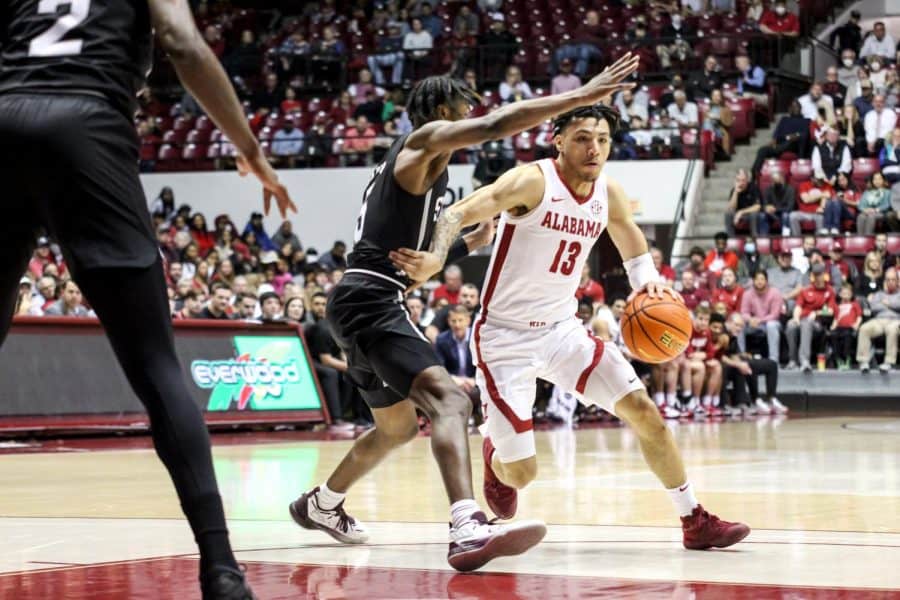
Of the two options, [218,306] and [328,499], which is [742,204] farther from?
[328,499]

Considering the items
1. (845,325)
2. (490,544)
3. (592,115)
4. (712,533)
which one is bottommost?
(845,325)

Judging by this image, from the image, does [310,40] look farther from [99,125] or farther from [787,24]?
[99,125]

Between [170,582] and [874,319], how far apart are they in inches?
635

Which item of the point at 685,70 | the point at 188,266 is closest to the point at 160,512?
the point at 188,266

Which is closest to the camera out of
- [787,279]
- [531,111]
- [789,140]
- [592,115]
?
[531,111]

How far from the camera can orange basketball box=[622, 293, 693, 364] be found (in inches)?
263

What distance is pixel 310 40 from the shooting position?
1171 inches

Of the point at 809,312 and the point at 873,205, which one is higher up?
the point at 873,205

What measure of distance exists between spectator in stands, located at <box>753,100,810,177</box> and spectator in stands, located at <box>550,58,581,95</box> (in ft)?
11.4

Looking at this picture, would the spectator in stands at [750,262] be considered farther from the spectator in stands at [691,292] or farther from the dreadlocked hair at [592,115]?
the dreadlocked hair at [592,115]

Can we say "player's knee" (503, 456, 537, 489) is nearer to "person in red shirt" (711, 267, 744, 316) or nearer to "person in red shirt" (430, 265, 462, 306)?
"person in red shirt" (430, 265, 462, 306)

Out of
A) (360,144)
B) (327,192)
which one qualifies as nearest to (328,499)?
(327,192)

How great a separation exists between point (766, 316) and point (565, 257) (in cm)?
1414

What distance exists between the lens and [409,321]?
19.0 feet
